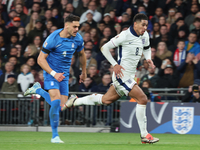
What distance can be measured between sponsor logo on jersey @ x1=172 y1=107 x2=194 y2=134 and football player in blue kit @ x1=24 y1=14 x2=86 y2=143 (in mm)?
4643

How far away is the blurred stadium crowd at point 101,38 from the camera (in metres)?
12.7

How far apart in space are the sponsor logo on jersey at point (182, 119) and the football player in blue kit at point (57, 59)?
464 centimetres

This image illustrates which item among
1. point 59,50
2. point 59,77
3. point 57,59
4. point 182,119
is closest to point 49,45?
point 59,50

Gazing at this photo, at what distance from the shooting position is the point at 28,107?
42.8 feet

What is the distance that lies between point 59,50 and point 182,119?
5255mm

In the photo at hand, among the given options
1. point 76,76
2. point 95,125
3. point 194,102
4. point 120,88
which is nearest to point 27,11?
point 76,76

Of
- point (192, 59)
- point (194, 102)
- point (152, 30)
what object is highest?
point (152, 30)

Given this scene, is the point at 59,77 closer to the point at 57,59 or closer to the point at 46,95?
the point at 57,59

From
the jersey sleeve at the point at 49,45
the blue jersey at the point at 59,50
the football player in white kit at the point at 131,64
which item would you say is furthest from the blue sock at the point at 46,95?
the football player in white kit at the point at 131,64

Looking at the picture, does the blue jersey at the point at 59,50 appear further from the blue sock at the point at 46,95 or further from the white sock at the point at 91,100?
the white sock at the point at 91,100

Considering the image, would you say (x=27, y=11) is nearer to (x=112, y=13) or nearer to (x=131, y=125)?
(x=112, y=13)

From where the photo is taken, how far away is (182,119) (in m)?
11.9

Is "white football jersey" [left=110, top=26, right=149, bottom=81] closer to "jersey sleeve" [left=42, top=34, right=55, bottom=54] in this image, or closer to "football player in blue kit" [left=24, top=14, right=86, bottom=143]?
"football player in blue kit" [left=24, top=14, right=86, bottom=143]

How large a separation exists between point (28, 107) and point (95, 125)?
218 centimetres
